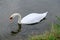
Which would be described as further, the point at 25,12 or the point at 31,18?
the point at 25,12

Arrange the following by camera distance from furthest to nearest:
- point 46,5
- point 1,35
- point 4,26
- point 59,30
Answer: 1. point 46,5
2. point 4,26
3. point 1,35
4. point 59,30

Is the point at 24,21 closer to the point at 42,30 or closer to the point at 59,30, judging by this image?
the point at 42,30

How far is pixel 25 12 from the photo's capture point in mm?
9352

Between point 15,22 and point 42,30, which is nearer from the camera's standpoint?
point 42,30

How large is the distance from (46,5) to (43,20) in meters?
1.03

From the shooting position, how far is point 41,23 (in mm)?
8742

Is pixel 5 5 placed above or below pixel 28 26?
above

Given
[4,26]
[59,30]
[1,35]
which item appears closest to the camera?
[59,30]

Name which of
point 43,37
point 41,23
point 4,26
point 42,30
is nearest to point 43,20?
point 41,23

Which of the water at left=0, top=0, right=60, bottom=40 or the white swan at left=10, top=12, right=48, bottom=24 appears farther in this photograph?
the white swan at left=10, top=12, right=48, bottom=24

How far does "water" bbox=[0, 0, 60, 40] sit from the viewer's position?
8188 millimetres

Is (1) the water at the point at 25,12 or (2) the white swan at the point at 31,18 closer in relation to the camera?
(1) the water at the point at 25,12

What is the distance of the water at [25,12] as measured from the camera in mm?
8188

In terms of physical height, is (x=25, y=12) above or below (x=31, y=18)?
above
